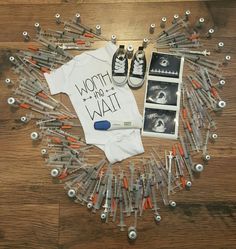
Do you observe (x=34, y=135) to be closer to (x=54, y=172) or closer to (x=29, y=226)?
(x=54, y=172)

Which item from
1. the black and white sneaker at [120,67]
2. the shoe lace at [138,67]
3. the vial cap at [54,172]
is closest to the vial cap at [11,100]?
the vial cap at [54,172]

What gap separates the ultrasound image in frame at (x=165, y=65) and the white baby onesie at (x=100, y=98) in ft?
0.60

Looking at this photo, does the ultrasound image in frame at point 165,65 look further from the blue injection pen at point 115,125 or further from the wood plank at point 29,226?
the wood plank at point 29,226

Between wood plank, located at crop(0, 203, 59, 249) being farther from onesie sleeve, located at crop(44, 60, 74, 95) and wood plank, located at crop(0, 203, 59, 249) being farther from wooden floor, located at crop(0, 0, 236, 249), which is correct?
onesie sleeve, located at crop(44, 60, 74, 95)

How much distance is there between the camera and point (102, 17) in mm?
1885

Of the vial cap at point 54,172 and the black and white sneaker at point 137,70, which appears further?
the black and white sneaker at point 137,70

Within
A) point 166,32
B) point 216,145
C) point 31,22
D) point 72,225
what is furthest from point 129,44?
point 72,225

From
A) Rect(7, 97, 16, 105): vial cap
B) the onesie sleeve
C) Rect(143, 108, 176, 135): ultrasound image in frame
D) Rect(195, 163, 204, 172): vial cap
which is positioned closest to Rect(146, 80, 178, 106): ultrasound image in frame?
Rect(143, 108, 176, 135): ultrasound image in frame

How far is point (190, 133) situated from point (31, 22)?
1.09m

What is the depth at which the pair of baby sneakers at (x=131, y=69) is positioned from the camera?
5.68 feet

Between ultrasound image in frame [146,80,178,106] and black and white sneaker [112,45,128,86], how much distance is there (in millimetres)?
142

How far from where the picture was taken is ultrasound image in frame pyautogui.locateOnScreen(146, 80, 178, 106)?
1.73 metres

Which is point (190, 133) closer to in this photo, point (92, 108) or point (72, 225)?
point (92, 108)

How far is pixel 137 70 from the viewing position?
1.74m
